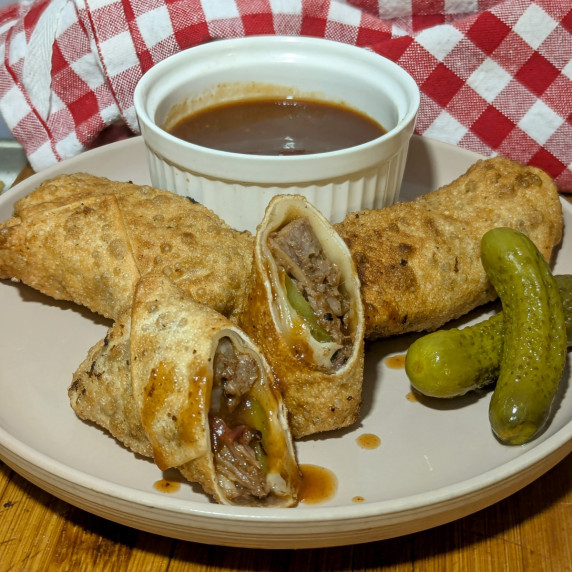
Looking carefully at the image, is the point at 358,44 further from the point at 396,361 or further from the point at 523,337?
the point at 523,337

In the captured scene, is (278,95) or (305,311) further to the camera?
(278,95)

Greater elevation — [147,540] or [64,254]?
[64,254]

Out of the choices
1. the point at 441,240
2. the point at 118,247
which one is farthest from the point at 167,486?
the point at 441,240

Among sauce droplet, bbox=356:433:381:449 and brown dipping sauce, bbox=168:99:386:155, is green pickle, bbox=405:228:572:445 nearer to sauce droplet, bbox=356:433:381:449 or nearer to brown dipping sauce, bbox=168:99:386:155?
sauce droplet, bbox=356:433:381:449

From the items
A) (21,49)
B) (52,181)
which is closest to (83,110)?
(21,49)

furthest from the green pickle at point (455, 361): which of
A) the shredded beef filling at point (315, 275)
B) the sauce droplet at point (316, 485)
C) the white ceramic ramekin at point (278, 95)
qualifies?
the white ceramic ramekin at point (278, 95)

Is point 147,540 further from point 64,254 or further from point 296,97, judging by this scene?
point 296,97
